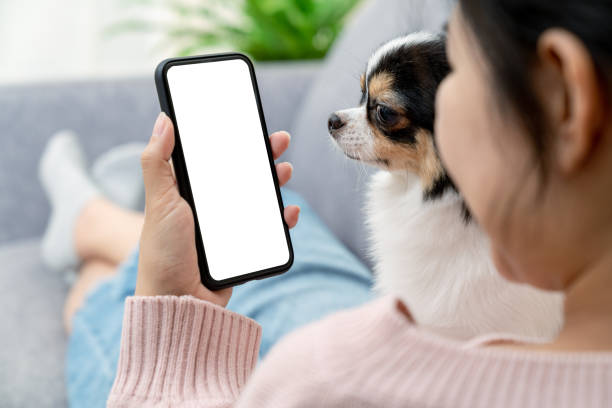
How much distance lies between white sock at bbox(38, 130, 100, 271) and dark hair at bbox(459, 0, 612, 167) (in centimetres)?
106

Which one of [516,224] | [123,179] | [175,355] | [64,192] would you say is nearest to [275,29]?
[123,179]

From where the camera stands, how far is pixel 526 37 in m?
0.29

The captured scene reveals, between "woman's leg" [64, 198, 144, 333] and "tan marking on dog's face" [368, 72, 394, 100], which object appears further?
"woman's leg" [64, 198, 144, 333]

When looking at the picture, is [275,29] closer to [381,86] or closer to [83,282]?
[83,282]

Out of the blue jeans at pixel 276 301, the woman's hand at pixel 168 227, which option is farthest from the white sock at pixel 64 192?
the woman's hand at pixel 168 227

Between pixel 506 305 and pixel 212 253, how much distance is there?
257mm

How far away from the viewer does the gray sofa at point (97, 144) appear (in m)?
0.74

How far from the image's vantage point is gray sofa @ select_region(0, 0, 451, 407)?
744 millimetres

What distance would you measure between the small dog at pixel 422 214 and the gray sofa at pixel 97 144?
4 centimetres

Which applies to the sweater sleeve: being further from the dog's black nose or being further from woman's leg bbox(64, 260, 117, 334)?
woman's leg bbox(64, 260, 117, 334)

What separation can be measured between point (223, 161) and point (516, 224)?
25 centimetres

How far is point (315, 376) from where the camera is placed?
327mm

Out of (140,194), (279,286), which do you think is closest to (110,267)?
(140,194)

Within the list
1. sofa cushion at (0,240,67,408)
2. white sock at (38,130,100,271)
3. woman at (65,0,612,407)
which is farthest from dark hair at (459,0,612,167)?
white sock at (38,130,100,271)
